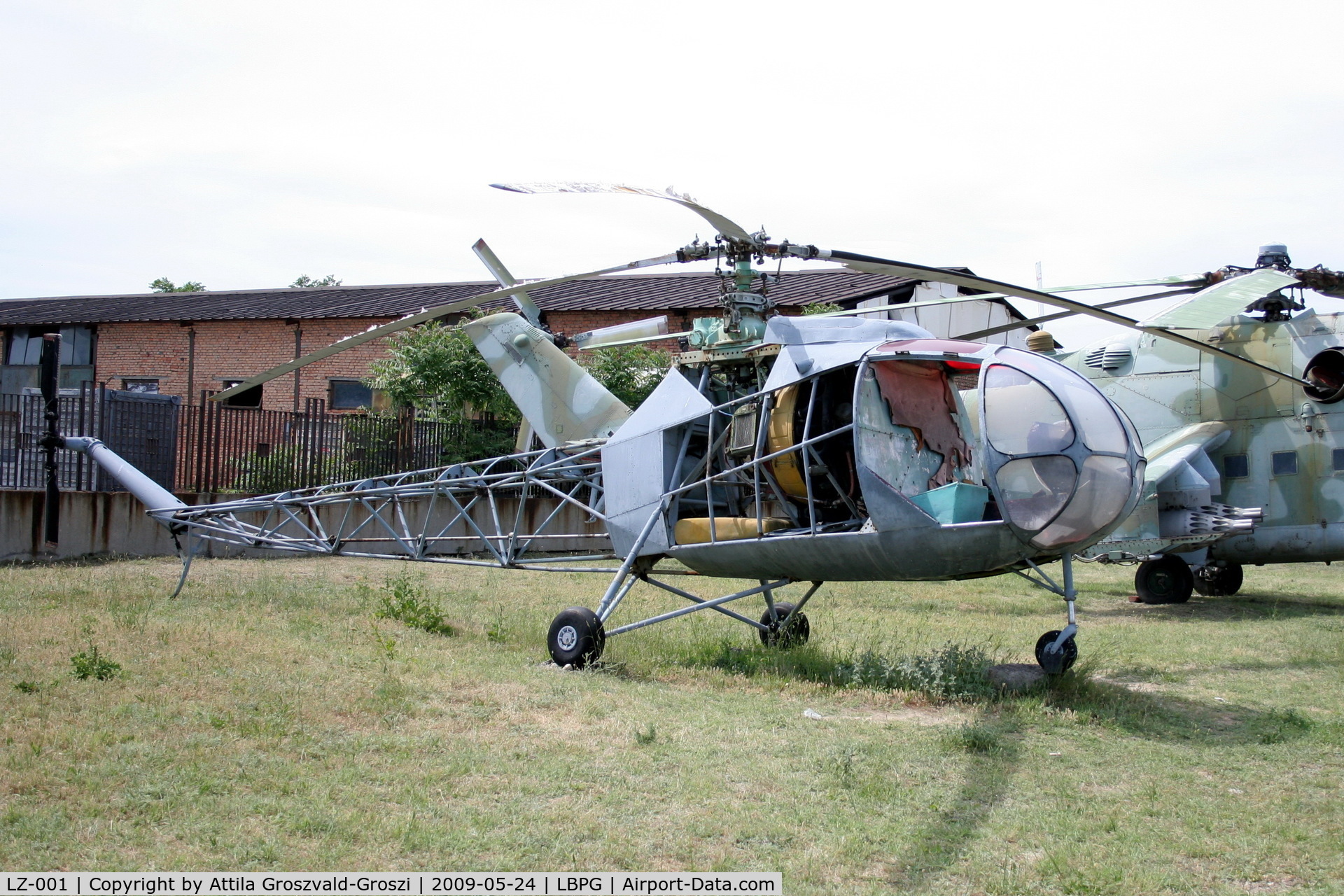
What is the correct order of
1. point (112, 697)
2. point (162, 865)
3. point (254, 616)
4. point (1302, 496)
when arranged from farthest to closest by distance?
point (1302, 496), point (254, 616), point (112, 697), point (162, 865)

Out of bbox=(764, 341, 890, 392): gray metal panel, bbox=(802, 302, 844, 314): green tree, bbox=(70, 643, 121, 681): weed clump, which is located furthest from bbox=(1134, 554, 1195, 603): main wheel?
bbox=(70, 643, 121, 681): weed clump

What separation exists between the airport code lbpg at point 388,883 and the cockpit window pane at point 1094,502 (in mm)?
3618

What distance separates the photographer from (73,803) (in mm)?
4918

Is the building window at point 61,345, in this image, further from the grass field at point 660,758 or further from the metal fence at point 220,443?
the grass field at point 660,758

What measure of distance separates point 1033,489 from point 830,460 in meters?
1.85

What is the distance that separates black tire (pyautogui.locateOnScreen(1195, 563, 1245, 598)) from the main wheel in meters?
1.54

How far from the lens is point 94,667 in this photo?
291 inches

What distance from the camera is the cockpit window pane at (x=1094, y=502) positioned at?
6.84 m

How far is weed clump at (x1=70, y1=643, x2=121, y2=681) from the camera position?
7301mm

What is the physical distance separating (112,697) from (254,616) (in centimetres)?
401

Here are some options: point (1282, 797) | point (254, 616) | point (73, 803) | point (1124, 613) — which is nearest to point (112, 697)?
point (73, 803)

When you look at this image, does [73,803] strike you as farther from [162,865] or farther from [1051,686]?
[1051,686]

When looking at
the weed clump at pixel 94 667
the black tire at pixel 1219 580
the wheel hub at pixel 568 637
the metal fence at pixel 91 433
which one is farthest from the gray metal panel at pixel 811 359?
the metal fence at pixel 91 433

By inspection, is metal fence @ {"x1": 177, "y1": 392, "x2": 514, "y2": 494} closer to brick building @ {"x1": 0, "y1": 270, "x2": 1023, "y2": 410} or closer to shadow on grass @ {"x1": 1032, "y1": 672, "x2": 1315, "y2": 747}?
brick building @ {"x1": 0, "y1": 270, "x2": 1023, "y2": 410}
